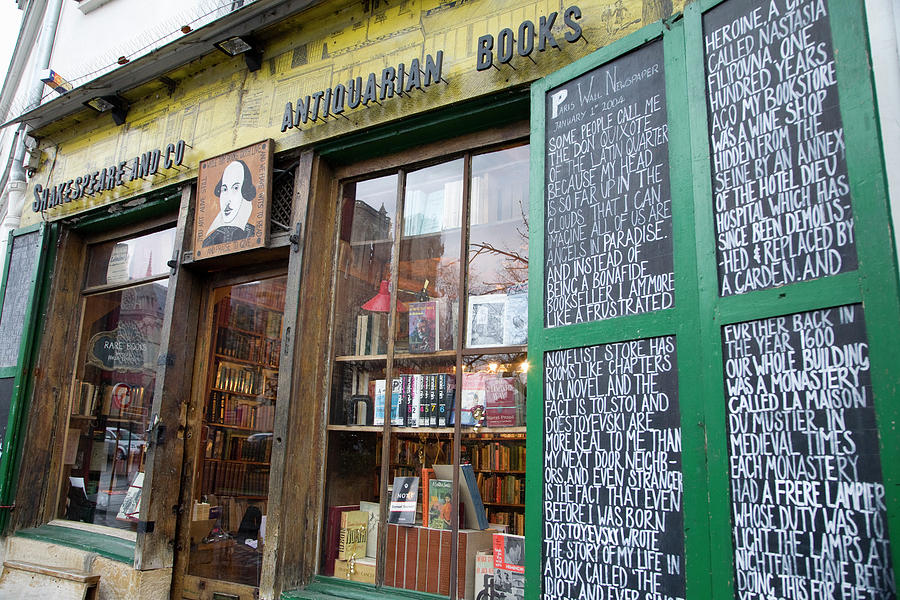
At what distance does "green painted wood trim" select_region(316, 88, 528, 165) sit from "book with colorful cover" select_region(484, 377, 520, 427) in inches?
58.9

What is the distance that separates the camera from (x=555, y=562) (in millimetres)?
2816

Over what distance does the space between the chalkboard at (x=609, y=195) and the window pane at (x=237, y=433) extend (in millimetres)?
2354

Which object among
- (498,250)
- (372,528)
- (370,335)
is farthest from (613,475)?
(370,335)

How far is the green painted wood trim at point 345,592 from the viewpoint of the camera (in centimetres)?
361

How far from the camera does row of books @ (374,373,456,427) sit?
378cm

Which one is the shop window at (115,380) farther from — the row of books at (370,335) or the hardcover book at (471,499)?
the hardcover book at (471,499)

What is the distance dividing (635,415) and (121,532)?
14.0 ft

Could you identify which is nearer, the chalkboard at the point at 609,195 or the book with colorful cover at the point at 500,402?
the chalkboard at the point at 609,195

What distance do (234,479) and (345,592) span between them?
Answer: 4.76ft

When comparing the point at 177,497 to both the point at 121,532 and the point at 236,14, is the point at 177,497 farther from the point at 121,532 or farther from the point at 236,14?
the point at 236,14

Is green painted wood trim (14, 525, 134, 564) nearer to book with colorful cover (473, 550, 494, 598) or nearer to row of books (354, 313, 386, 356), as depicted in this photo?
row of books (354, 313, 386, 356)

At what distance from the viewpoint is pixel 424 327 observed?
13.1 ft

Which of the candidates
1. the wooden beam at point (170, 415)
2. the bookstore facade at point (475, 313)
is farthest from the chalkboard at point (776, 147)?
the wooden beam at point (170, 415)

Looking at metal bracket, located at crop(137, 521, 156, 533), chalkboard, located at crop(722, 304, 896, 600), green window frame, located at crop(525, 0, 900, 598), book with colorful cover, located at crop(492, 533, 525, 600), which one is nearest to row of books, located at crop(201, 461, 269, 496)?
metal bracket, located at crop(137, 521, 156, 533)
